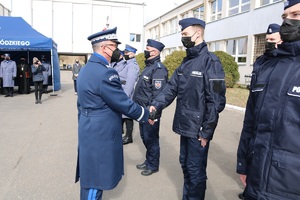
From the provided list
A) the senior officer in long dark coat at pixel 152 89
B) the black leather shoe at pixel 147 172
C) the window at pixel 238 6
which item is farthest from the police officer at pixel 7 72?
the window at pixel 238 6

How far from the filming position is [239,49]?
18062mm

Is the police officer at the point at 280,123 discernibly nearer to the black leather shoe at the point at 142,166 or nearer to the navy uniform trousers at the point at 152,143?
the navy uniform trousers at the point at 152,143

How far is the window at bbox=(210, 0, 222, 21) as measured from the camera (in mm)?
21125

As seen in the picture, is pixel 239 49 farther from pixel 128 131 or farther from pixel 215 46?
pixel 128 131

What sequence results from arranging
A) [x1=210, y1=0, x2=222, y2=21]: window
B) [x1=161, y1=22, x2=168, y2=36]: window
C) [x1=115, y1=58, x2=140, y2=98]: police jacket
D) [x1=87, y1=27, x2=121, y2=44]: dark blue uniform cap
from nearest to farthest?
[x1=87, y1=27, x2=121, y2=44]: dark blue uniform cap < [x1=115, y1=58, x2=140, y2=98]: police jacket < [x1=210, y1=0, x2=222, y2=21]: window < [x1=161, y1=22, x2=168, y2=36]: window

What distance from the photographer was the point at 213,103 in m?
2.77

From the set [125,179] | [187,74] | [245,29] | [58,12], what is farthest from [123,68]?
[58,12]

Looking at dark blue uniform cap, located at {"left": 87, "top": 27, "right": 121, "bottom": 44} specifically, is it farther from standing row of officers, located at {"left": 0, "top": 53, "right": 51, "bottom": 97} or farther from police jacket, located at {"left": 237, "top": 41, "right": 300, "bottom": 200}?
standing row of officers, located at {"left": 0, "top": 53, "right": 51, "bottom": 97}

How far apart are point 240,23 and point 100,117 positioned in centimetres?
1747

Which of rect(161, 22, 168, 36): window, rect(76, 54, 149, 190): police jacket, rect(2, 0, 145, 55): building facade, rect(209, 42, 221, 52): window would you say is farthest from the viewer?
rect(2, 0, 145, 55): building facade

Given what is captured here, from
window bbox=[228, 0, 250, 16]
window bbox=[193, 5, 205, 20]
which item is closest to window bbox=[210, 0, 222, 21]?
window bbox=[228, 0, 250, 16]

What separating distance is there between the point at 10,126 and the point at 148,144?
4670 mm

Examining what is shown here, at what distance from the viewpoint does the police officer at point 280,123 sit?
1502mm

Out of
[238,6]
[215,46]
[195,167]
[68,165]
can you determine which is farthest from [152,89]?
[215,46]
